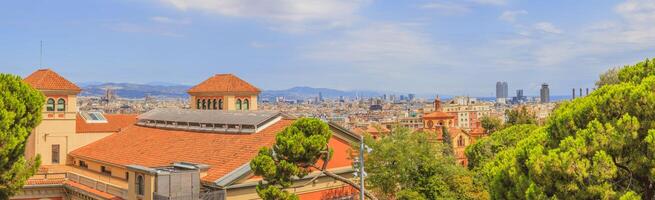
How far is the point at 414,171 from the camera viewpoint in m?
28.3

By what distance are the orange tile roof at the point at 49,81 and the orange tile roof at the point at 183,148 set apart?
451 centimetres

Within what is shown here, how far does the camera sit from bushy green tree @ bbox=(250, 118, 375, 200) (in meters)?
22.5

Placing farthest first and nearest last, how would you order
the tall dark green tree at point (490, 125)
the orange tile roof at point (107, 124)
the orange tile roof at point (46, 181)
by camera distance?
the tall dark green tree at point (490, 125) < the orange tile roof at point (107, 124) < the orange tile roof at point (46, 181)

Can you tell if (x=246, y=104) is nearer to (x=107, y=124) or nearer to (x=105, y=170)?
(x=107, y=124)

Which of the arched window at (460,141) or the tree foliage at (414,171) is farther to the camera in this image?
the arched window at (460,141)

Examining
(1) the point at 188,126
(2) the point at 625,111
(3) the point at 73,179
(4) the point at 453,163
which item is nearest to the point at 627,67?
(2) the point at 625,111

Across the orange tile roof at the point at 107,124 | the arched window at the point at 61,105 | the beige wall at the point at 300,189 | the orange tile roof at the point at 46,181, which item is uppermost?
the arched window at the point at 61,105

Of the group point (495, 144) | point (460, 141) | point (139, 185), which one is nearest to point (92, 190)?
point (139, 185)

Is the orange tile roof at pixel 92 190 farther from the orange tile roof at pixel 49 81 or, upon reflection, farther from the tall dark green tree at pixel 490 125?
the tall dark green tree at pixel 490 125

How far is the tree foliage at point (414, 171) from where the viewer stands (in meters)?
27.9

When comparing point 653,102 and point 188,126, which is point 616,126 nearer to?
point 653,102

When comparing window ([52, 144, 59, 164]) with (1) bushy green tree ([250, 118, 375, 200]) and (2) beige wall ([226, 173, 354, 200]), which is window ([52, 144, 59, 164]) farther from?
(1) bushy green tree ([250, 118, 375, 200])

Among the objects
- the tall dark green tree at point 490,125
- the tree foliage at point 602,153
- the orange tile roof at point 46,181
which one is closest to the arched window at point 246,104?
the orange tile roof at point 46,181

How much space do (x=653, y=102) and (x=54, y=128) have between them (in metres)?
36.9
